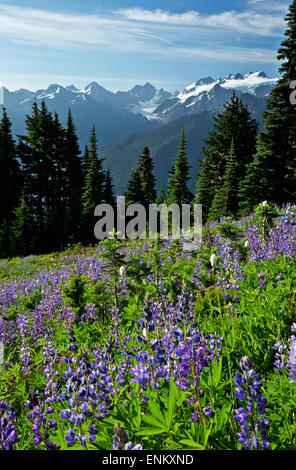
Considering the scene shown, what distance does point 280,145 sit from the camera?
918 inches

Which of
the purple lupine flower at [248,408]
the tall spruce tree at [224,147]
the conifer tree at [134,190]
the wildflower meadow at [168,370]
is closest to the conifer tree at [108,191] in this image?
the conifer tree at [134,190]

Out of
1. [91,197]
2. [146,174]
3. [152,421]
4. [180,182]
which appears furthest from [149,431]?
[146,174]

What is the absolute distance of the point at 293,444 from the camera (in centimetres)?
226

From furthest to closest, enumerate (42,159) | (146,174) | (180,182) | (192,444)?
1. (146,174)
2. (42,159)
3. (180,182)
4. (192,444)

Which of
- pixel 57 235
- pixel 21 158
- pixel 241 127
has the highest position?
pixel 241 127

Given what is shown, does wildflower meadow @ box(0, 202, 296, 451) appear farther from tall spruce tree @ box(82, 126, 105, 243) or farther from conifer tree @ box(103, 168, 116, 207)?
conifer tree @ box(103, 168, 116, 207)

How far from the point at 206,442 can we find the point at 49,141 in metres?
41.8

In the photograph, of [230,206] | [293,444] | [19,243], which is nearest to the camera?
[293,444]

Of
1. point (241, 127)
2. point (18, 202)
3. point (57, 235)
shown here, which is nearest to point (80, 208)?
point (57, 235)

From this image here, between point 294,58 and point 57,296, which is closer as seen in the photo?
point 57,296

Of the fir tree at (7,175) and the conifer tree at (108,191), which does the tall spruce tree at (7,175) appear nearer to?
the fir tree at (7,175)

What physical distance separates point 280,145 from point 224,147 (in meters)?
11.4

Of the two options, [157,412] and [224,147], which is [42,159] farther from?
[157,412]

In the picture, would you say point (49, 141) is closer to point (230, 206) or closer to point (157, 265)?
point (230, 206)
